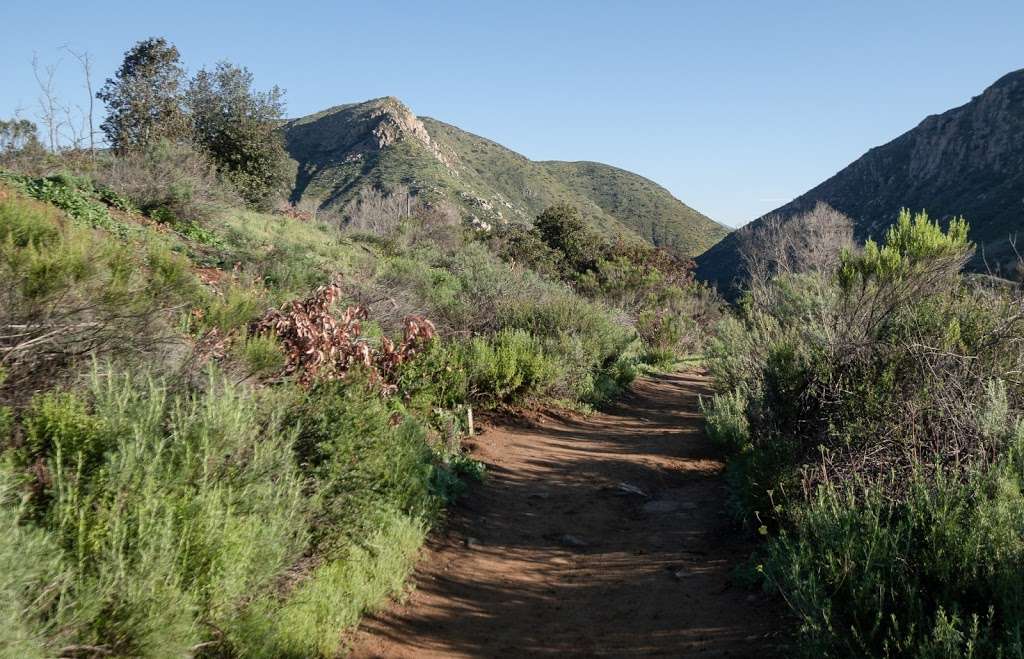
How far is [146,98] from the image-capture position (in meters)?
22.7

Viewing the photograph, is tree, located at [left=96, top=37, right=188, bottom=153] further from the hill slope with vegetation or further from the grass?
the grass

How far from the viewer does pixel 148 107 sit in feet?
74.3

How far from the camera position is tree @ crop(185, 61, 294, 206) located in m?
23.0

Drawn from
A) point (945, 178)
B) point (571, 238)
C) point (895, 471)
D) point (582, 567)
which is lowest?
point (582, 567)

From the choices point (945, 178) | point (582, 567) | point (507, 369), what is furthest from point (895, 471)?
point (945, 178)

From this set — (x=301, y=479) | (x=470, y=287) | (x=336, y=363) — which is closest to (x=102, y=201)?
(x=470, y=287)

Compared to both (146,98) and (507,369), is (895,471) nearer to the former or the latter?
(507,369)

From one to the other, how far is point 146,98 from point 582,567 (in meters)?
23.7

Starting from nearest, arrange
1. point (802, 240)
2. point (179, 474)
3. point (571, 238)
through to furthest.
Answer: point (179, 474) → point (571, 238) → point (802, 240)

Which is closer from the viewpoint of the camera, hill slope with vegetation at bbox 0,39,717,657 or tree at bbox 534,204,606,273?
hill slope with vegetation at bbox 0,39,717,657

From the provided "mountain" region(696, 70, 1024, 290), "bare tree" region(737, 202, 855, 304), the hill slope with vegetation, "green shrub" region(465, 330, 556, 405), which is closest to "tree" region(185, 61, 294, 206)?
the hill slope with vegetation

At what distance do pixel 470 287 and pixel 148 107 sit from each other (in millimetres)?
15162

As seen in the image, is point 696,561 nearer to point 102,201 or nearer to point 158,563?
point 158,563

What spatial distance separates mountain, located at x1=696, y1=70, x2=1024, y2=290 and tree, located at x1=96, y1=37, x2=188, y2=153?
34674 millimetres
